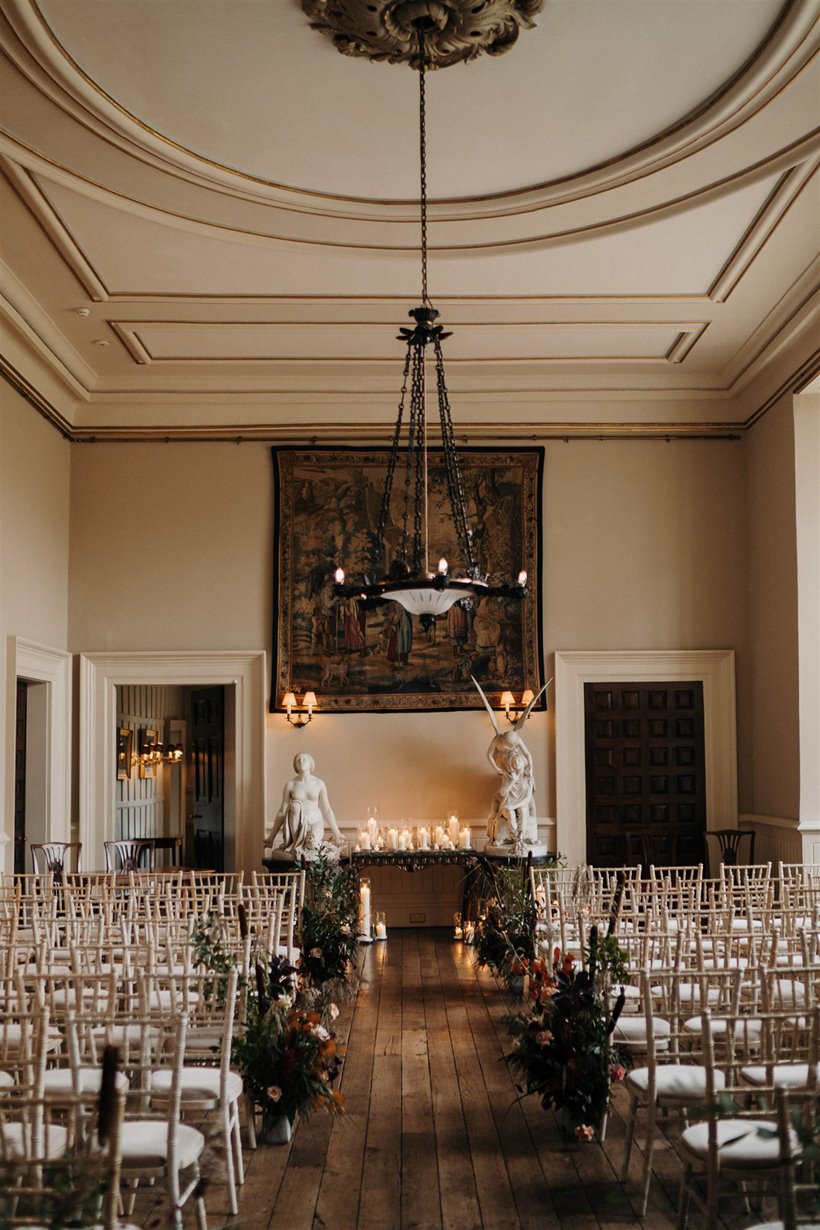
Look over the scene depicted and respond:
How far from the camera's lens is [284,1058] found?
6.01 metres

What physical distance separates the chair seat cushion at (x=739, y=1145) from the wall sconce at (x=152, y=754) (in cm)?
1454

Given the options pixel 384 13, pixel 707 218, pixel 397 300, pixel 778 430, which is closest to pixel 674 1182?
pixel 384 13

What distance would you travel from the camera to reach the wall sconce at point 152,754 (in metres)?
18.6

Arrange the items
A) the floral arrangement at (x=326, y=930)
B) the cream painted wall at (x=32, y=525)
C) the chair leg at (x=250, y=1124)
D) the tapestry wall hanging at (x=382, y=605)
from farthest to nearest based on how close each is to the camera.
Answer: the tapestry wall hanging at (x=382, y=605) < the cream painted wall at (x=32, y=525) < the floral arrangement at (x=326, y=930) < the chair leg at (x=250, y=1124)

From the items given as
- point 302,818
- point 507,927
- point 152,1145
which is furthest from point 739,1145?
point 302,818

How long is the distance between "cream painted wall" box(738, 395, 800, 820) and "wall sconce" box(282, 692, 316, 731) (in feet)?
16.6

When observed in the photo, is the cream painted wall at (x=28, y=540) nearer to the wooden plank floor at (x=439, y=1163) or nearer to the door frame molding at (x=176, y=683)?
the door frame molding at (x=176, y=683)

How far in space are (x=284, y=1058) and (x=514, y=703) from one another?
838cm

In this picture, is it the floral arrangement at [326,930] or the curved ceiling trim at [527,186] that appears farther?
the floral arrangement at [326,930]

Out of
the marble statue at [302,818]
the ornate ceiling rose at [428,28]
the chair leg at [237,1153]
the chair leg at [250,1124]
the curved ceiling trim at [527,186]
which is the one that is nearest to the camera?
the chair leg at [237,1153]

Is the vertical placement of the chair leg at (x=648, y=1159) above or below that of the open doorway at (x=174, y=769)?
below

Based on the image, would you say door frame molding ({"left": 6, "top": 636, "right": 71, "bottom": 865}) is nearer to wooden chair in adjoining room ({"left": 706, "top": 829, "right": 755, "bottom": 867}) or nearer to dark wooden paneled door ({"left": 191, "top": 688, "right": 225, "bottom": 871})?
dark wooden paneled door ({"left": 191, "top": 688, "right": 225, "bottom": 871})

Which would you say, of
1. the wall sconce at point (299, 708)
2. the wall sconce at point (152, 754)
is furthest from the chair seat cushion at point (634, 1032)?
the wall sconce at point (152, 754)

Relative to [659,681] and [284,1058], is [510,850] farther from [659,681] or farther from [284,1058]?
[284,1058]
